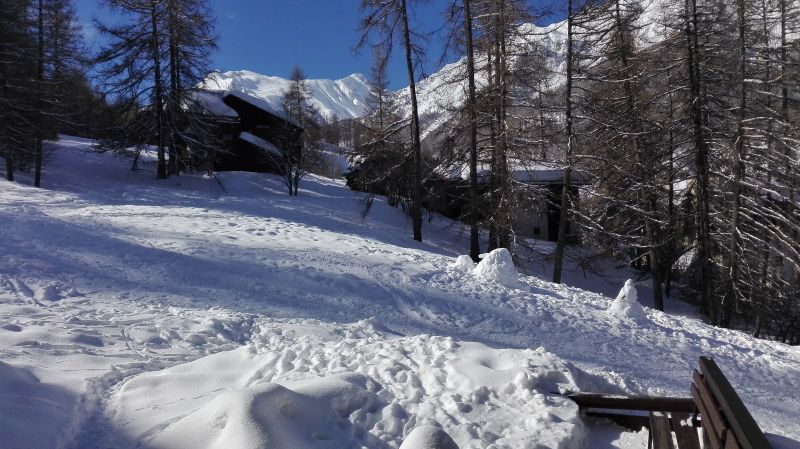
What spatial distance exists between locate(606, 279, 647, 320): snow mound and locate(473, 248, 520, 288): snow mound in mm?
1816

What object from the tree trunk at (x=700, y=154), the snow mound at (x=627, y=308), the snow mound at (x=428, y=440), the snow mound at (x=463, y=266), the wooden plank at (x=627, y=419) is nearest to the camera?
the snow mound at (x=428, y=440)

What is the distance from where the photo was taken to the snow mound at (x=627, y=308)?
27.4ft

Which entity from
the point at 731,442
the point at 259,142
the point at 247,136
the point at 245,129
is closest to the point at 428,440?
the point at 731,442

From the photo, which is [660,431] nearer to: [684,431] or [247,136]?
[684,431]

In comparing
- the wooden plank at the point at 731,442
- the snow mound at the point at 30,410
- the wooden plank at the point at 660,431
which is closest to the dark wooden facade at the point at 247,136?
the snow mound at the point at 30,410

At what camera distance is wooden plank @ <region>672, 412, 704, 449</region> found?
3.57 metres

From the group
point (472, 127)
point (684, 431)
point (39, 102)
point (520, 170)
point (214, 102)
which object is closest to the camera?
point (684, 431)

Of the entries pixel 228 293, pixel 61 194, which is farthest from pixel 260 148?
pixel 228 293

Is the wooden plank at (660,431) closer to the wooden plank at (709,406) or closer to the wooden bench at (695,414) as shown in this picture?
the wooden bench at (695,414)

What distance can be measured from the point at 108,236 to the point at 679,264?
2177cm

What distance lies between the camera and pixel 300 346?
530 centimetres

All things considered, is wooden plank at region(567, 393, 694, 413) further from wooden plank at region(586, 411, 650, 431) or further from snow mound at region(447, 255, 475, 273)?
snow mound at region(447, 255, 475, 273)

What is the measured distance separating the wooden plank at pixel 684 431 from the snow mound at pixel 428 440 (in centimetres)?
204

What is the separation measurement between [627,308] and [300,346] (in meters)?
6.14
